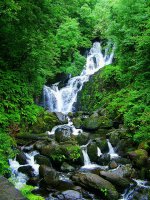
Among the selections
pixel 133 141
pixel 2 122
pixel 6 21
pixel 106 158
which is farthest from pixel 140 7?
pixel 2 122

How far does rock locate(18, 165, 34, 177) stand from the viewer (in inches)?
450

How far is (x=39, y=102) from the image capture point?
21781mm

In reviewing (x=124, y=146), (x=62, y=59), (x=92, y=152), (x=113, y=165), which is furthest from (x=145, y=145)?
(x=62, y=59)

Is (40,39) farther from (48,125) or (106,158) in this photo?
(48,125)

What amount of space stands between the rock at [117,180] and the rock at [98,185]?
1.18ft

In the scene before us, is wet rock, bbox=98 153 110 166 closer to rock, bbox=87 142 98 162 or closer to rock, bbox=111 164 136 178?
rock, bbox=87 142 98 162

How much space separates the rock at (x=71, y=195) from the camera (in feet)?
31.0

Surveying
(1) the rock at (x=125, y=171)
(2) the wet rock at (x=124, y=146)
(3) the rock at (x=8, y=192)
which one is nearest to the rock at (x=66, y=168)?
(1) the rock at (x=125, y=171)

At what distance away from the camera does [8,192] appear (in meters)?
2.89

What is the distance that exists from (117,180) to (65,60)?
17.5 metres

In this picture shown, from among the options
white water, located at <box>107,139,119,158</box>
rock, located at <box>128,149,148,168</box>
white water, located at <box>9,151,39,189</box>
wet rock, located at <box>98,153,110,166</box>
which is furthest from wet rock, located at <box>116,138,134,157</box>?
white water, located at <box>9,151,39,189</box>

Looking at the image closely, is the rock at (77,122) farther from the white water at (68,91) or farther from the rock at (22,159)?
the rock at (22,159)

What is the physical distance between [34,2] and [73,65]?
16.2 meters

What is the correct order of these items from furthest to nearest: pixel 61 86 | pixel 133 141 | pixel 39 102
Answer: pixel 61 86
pixel 39 102
pixel 133 141
